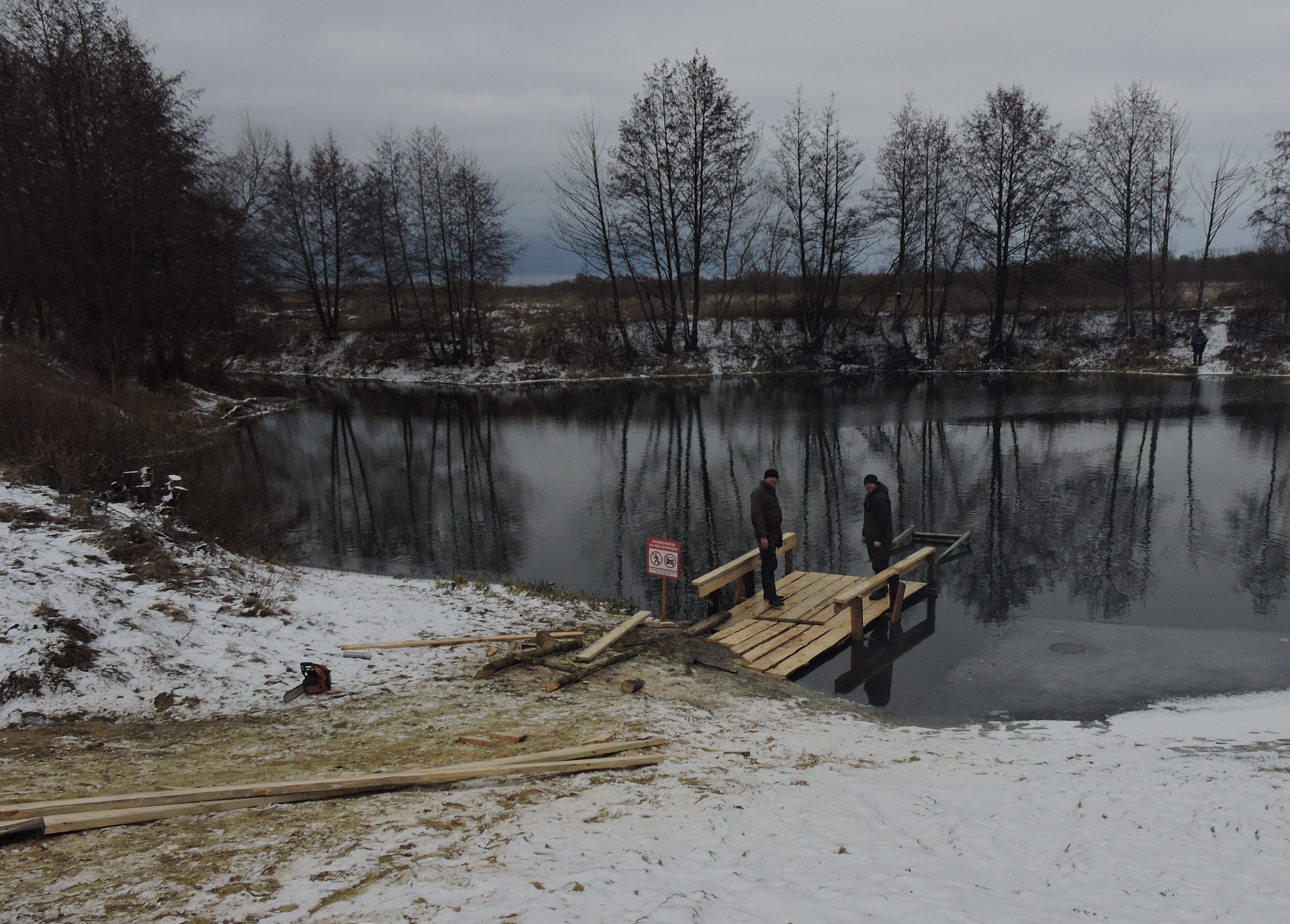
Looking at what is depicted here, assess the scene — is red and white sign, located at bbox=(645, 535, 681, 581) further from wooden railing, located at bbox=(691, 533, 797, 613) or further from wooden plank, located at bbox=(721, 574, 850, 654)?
wooden plank, located at bbox=(721, 574, 850, 654)

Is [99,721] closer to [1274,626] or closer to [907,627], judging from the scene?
[907,627]

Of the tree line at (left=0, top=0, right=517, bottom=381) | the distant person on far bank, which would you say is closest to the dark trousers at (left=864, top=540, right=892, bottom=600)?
the tree line at (left=0, top=0, right=517, bottom=381)

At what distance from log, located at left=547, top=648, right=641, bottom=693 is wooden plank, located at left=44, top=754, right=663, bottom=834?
1916 millimetres

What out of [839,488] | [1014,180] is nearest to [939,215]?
[1014,180]

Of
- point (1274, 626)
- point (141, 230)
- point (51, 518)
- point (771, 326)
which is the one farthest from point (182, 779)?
point (771, 326)

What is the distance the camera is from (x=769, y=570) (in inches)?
414

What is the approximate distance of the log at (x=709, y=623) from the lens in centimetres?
994

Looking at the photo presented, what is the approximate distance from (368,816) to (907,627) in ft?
25.5

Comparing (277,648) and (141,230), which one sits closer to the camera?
(277,648)

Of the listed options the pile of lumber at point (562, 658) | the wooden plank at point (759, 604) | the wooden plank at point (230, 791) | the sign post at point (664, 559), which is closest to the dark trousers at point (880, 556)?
the wooden plank at point (759, 604)

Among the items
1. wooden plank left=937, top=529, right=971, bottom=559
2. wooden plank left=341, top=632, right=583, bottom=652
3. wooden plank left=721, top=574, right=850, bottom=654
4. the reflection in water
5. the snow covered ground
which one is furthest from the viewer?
wooden plank left=937, top=529, right=971, bottom=559

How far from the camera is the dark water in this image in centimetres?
921

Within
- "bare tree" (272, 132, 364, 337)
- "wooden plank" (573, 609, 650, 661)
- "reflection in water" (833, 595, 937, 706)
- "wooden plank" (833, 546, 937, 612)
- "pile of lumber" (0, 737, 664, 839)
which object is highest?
"bare tree" (272, 132, 364, 337)

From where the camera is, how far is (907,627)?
10508 millimetres
